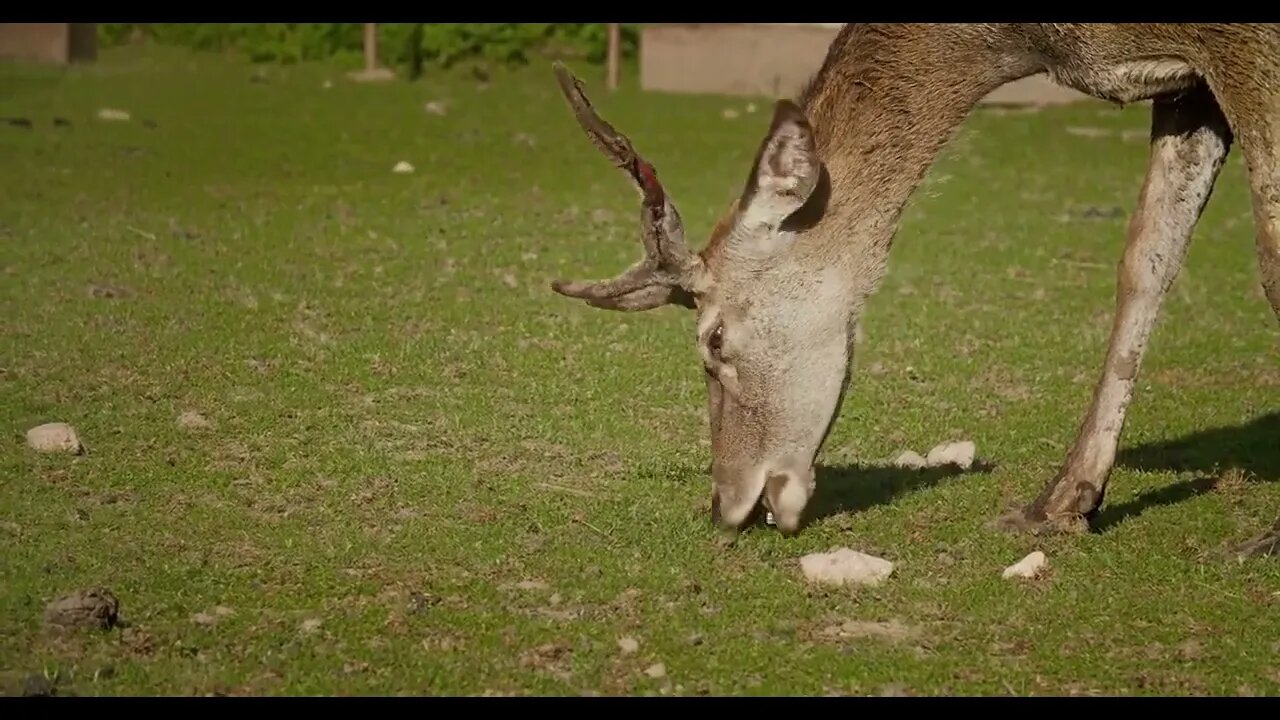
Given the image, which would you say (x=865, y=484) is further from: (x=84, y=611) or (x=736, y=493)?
(x=84, y=611)

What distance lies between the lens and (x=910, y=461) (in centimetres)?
768

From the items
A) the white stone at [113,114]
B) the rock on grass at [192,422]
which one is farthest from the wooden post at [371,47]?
the rock on grass at [192,422]

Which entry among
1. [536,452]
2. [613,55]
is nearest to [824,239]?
[536,452]

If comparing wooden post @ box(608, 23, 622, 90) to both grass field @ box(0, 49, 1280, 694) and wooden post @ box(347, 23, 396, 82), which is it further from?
grass field @ box(0, 49, 1280, 694)

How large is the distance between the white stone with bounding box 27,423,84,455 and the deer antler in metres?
2.08

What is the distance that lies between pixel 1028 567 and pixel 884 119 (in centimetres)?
157

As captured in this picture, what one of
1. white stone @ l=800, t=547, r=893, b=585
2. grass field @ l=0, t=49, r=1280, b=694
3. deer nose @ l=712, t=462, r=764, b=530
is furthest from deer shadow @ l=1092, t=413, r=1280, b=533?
deer nose @ l=712, t=462, r=764, b=530

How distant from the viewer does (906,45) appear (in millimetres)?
Answer: 6531

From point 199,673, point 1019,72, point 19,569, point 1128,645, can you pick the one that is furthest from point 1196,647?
point 19,569

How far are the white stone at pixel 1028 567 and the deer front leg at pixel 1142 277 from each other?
50 centimetres

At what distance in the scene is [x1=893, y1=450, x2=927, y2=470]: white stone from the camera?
25.1ft

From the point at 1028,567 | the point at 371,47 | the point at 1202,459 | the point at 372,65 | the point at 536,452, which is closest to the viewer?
the point at 1028,567

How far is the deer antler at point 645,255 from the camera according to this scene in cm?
618
